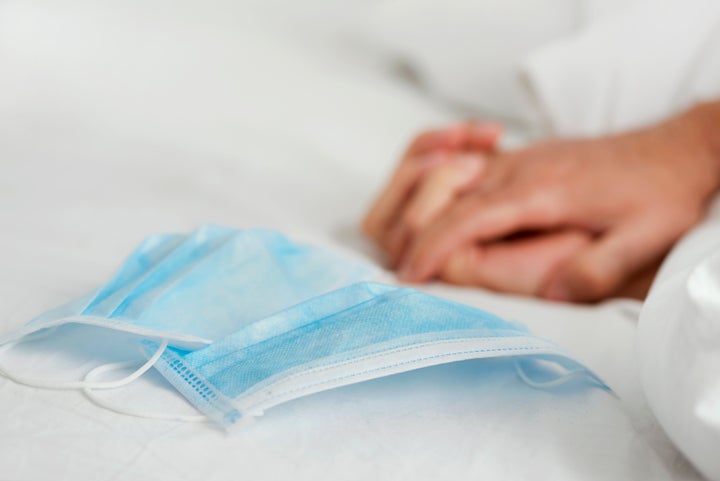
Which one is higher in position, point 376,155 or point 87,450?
point 87,450

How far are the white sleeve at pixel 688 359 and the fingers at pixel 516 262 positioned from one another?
27 cm

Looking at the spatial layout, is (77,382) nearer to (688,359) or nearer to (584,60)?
(688,359)

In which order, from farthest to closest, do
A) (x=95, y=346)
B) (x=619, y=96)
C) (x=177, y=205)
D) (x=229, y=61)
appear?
(x=229, y=61) → (x=619, y=96) → (x=177, y=205) → (x=95, y=346)

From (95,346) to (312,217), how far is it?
1.49 feet

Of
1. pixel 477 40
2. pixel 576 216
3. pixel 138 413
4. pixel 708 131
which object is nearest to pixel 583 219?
pixel 576 216

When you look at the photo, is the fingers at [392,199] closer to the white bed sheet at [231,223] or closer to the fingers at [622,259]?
the white bed sheet at [231,223]

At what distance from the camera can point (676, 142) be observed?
0.79 meters

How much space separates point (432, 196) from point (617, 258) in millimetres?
221

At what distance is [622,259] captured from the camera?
0.72m

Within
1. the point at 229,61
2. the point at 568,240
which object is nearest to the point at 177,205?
the point at 568,240

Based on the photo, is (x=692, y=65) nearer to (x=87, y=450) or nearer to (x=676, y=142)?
(x=676, y=142)

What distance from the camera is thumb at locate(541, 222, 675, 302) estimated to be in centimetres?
72

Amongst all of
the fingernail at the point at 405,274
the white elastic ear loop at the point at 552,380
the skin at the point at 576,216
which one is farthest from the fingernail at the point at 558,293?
the white elastic ear loop at the point at 552,380

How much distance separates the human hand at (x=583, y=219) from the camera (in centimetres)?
72
